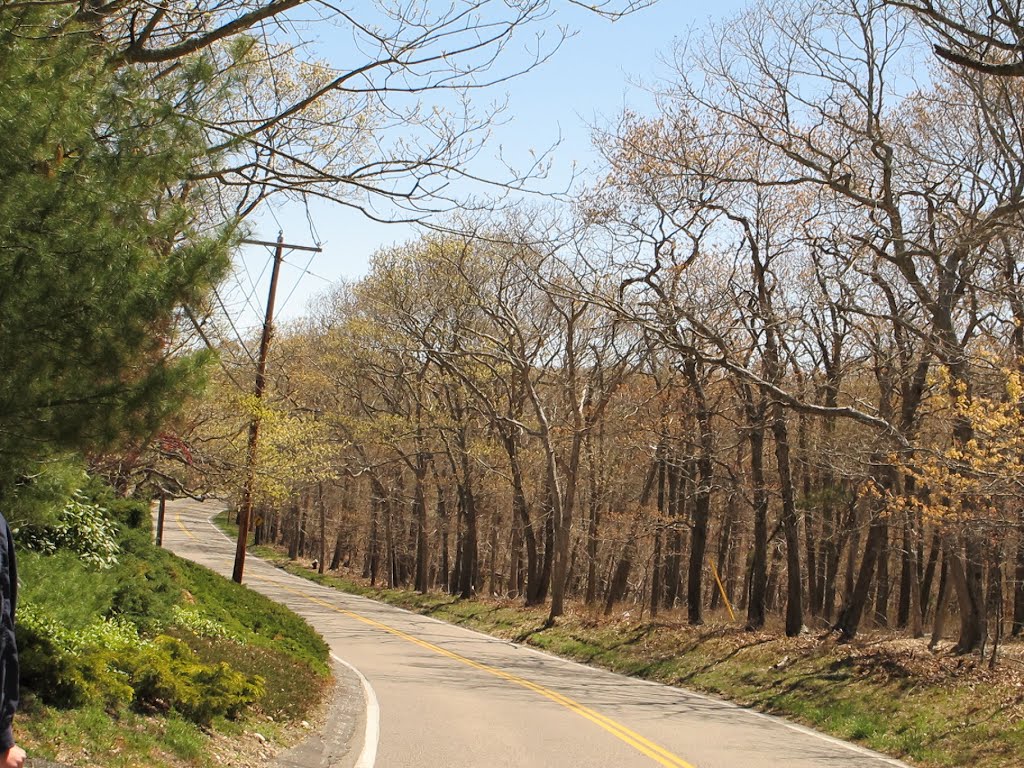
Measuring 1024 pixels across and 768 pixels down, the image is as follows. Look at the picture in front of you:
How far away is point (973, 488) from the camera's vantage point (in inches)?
534

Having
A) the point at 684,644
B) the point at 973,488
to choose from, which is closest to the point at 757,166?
the point at 973,488

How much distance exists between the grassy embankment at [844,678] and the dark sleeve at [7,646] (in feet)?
38.0

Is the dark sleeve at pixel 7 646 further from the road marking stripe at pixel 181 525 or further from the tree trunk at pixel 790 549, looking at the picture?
the road marking stripe at pixel 181 525

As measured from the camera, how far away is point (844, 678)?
17312 millimetres

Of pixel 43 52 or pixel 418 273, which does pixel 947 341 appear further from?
pixel 418 273

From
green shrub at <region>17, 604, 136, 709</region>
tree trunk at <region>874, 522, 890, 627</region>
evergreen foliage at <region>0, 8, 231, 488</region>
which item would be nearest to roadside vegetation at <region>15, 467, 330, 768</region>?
green shrub at <region>17, 604, 136, 709</region>

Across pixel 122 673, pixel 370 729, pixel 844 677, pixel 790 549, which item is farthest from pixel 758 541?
pixel 122 673

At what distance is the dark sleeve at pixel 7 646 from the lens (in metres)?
3.02

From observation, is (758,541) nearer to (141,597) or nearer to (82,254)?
(141,597)

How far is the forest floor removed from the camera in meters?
13.0

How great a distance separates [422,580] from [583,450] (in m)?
12.7

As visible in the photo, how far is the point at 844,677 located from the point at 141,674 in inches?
508

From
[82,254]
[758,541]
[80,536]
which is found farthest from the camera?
[758,541]

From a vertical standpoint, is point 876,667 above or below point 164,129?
below
